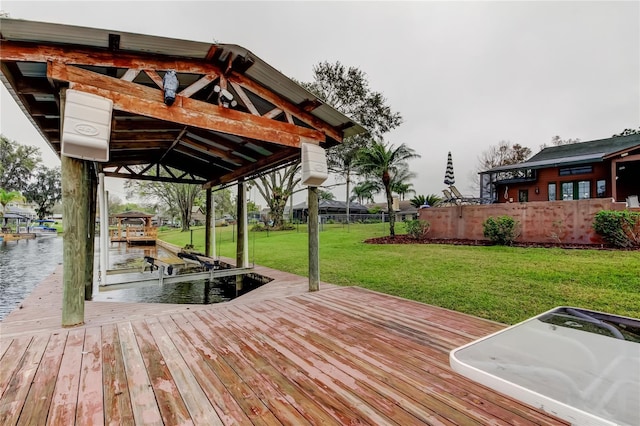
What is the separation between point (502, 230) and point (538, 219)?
4.36 feet

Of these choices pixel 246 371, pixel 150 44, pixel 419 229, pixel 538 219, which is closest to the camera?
pixel 246 371

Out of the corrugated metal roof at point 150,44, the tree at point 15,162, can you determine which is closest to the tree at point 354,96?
the corrugated metal roof at point 150,44

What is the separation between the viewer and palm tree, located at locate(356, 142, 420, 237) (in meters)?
13.6

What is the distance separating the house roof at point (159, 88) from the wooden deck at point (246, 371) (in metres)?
2.48

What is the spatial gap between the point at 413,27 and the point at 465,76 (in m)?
5.82

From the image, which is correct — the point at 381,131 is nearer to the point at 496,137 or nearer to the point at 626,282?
the point at 626,282

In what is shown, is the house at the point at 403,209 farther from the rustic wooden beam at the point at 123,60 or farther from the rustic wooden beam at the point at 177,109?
the rustic wooden beam at the point at 123,60

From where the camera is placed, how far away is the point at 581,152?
16.4 metres

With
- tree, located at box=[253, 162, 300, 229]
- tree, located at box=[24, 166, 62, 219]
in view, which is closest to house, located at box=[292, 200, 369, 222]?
tree, located at box=[253, 162, 300, 229]

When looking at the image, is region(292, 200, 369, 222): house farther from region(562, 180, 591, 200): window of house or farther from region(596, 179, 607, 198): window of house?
region(596, 179, 607, 198): window of house

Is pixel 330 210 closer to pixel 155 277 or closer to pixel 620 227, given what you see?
pixel 620 227

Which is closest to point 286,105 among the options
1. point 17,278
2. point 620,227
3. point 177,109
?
point 177,109

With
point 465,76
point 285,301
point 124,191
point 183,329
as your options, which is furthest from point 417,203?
point 124,191

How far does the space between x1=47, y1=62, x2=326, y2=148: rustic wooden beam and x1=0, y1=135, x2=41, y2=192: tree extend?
4054 cm
